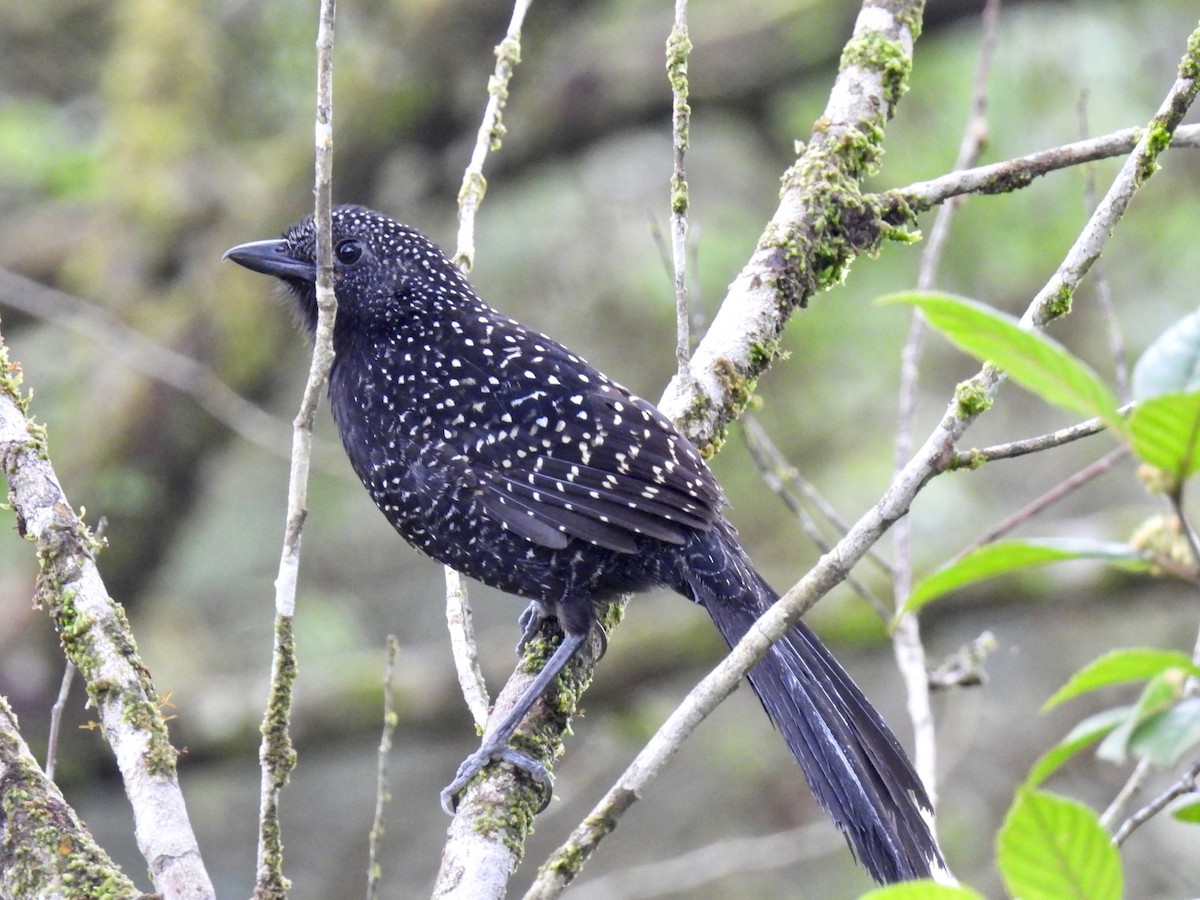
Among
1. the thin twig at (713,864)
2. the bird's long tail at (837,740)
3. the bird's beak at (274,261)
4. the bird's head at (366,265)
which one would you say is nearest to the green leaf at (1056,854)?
the bird's long tail at (837,740)

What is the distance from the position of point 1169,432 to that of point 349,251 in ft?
9.80

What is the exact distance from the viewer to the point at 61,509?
2.52 metres

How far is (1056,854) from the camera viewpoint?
122 cm

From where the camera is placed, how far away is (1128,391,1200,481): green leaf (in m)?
1.13

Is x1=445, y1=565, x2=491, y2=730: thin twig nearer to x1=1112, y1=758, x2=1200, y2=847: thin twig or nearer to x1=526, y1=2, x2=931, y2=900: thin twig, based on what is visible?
x1=526, y1=2, x2=931, y2=900: thin twig

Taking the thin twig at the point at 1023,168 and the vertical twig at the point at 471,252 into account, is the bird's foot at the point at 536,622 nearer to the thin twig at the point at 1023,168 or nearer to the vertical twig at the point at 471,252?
the vertical twig at the point at 471,252

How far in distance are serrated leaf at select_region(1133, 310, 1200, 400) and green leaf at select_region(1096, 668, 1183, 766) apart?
26 centimetres

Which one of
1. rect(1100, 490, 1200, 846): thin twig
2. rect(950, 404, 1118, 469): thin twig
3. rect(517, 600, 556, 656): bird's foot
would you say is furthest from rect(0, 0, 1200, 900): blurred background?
rect(950, 404, 1118, 469): thin twig

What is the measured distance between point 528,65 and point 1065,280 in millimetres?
5302

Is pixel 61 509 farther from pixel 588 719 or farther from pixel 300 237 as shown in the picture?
pixel 588 719

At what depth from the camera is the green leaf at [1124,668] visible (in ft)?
4.00

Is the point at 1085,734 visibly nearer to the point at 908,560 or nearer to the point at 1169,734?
the point at 1169,734

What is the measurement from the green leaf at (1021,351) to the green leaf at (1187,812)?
19.4 inches

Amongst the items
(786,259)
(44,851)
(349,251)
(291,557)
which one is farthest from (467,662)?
(349,251)
